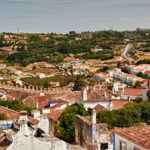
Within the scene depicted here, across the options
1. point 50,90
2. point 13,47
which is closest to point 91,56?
point 13,47

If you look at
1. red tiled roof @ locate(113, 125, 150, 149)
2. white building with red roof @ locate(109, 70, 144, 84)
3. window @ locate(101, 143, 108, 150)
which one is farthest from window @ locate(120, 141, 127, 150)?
white building with red roof @ locate(109, 70, 144, 84)

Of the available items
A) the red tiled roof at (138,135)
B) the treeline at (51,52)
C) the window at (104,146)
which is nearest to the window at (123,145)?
the red tiled roof at (138,135)

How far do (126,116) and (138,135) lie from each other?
9.08m

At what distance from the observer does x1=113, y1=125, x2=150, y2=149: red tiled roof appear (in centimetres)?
713

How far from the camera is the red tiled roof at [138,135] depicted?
23.4ft

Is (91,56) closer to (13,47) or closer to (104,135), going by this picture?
(13,47)

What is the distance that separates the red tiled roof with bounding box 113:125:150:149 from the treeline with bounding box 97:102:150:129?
7748mm

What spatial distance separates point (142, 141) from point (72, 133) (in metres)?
6.83

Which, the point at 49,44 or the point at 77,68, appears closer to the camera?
the point at 77,68

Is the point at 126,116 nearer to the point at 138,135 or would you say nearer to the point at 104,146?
the point at 104,146

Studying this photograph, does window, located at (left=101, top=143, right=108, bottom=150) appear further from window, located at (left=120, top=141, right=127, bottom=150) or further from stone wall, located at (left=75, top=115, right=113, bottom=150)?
window, located at (left=120, top=141, right=127, bottom=150)

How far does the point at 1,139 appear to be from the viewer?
739 cm

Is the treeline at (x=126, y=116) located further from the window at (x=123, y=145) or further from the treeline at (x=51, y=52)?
the treeline at (x=51, y=52)

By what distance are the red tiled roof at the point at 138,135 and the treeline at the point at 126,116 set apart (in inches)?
305
